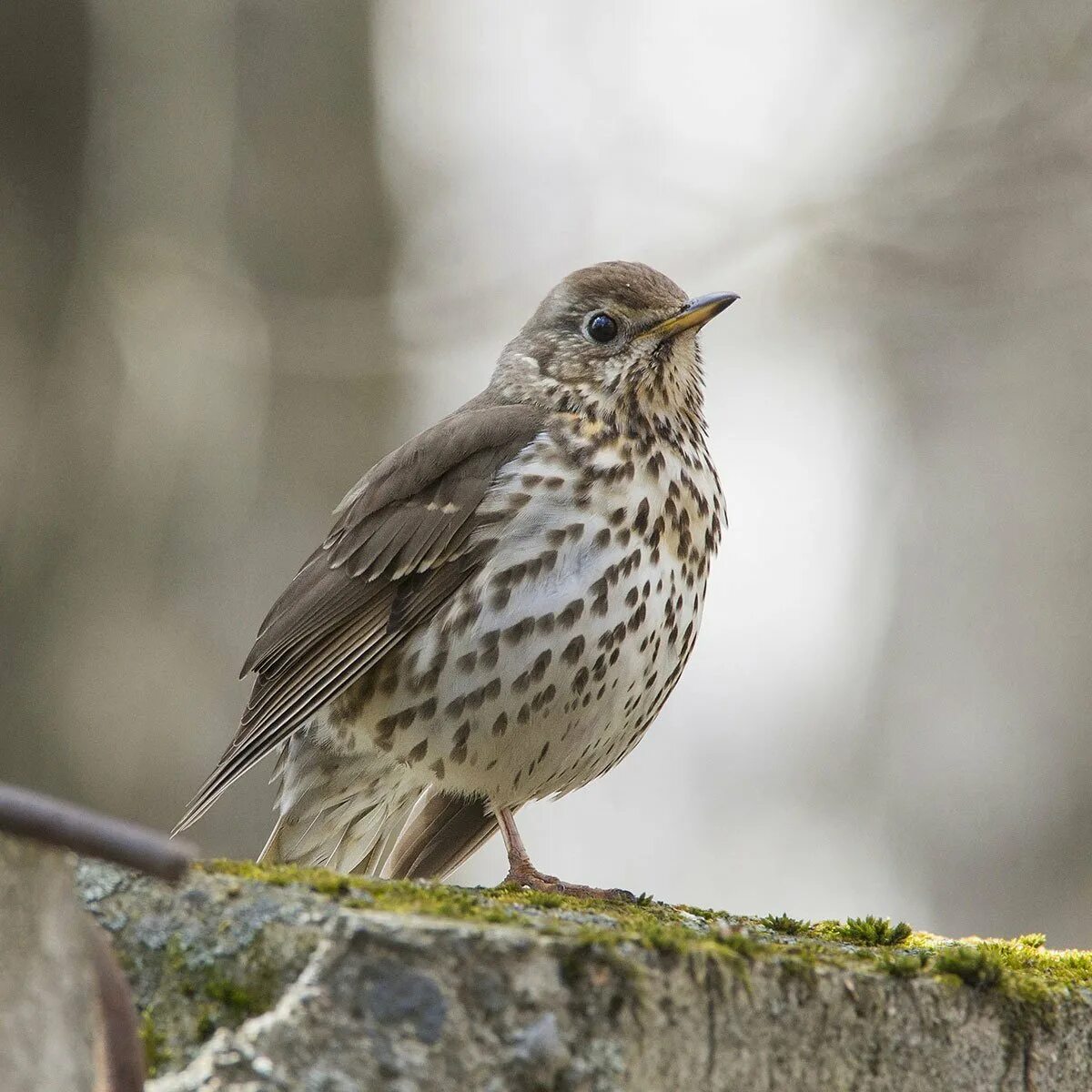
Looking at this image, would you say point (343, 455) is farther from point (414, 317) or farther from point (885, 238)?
point (885, 238)

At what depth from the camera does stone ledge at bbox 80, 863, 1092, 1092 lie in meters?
1.45

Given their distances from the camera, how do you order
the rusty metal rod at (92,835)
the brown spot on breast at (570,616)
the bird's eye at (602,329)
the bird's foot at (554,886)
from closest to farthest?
the rusty metal rod at (92,835), the bird's foot at (554,886), the brown spot on breast at (570,616), the bird's eye at (602,329)

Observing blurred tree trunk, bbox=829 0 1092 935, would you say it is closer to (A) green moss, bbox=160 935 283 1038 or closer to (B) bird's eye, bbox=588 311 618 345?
(B) bird's eye, bbox=588 311 618 345

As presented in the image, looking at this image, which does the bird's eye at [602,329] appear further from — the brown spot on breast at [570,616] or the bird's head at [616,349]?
the brown spot on breast at [570,616]

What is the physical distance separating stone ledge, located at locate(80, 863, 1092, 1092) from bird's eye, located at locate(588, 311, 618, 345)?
2258 millimetres

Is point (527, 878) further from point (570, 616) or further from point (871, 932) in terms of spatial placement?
point (871, 932)

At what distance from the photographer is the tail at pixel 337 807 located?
3795 mm

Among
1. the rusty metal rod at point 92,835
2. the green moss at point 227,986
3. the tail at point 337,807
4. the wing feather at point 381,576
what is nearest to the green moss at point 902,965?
the green moss at point 227,986

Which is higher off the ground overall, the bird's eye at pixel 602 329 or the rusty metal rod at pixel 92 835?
the bird's eye at pixel 602 329

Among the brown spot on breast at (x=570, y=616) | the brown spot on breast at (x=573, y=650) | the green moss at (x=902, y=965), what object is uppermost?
the brown spot on breast at (x=570, y=616)

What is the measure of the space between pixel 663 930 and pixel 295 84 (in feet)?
17.5

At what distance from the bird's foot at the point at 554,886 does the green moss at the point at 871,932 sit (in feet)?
1.43

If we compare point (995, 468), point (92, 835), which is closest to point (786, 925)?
point (92, 835)

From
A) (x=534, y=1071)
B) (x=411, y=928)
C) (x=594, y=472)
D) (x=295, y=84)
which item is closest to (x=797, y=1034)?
(x=534, y=1071)
